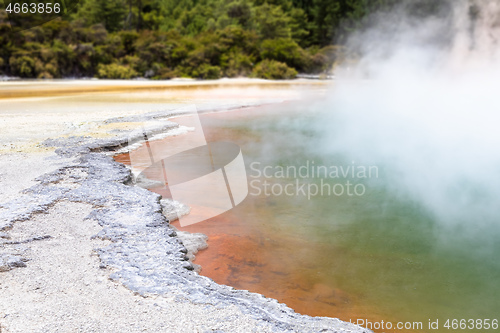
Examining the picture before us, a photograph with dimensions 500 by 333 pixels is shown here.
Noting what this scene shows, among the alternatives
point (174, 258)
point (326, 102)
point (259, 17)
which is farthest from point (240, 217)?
point (259, 17)

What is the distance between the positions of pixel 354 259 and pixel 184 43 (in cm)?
2755

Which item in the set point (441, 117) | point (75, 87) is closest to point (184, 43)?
point (75, 87)

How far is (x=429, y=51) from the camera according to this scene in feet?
36.1

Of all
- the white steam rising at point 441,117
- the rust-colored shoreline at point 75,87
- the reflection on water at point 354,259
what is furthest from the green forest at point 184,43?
the reflection on water at point 354,259

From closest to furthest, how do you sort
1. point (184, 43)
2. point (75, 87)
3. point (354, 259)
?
point (354, 259), point (75, 87), point (184, 43)

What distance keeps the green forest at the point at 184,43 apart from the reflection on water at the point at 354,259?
22685mm

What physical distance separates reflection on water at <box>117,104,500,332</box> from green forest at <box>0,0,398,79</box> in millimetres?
22685

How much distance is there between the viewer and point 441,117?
33.2 feet

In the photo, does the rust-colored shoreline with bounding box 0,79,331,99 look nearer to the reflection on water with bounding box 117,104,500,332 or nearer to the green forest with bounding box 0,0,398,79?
the green forest with bounding box 0,0,398,79

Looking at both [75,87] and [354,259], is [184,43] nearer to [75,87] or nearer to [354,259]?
[75,87]

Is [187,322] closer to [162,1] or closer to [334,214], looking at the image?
[334,214]

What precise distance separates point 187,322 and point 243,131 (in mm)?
7358

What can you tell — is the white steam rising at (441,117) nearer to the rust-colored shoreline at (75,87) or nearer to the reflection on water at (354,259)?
the reflection on water at (354,259)

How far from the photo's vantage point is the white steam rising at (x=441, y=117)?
553 cm
